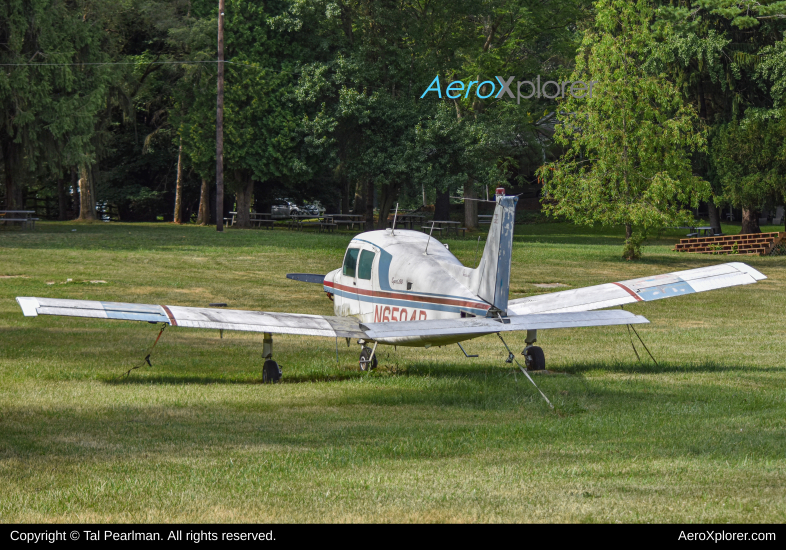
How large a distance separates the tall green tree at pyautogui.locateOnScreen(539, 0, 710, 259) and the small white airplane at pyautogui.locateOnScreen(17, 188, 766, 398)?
76.4ft

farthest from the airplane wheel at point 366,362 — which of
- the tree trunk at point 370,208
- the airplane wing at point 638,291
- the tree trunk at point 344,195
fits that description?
the tree trunk at point 344,195

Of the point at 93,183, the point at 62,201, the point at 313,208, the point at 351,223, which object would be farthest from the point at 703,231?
the point at 62,201

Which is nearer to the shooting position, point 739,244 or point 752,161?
point 739,244

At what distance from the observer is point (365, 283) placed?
15281 mm

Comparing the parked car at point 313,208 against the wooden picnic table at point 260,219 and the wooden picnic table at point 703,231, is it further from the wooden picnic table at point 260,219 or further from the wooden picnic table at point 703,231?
the wooden picnic table at point 703,231

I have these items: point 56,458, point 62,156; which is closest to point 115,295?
point 56,458

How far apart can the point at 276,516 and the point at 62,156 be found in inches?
1583

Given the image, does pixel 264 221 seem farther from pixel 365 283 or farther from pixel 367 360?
pixel 367 360

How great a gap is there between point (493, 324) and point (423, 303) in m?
1.65

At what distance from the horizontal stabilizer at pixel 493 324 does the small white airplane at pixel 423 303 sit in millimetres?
14

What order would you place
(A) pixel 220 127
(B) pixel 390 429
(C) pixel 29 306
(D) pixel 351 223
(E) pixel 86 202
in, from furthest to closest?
(E) pixel 86 202, (D) pixel 351 223, (A) pixel 220 127, (C) pixel 29 306, (B) pixel 390 429

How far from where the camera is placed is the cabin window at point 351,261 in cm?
1571

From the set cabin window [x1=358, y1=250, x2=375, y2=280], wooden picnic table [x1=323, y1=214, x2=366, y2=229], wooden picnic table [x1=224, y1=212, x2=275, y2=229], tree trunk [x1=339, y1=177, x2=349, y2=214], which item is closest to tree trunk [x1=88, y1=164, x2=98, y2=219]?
wooden picnic table [x1=224, y1=212, x2=275, y2=229]

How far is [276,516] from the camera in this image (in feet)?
22.3
